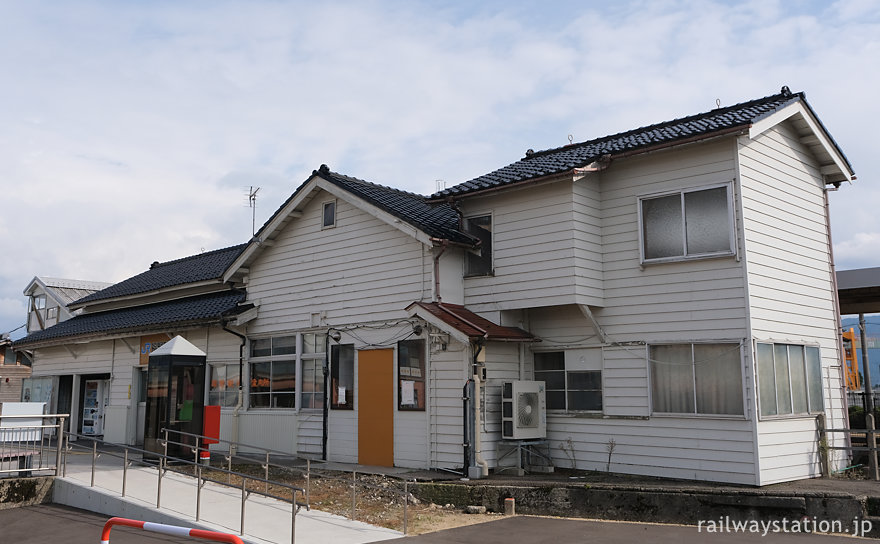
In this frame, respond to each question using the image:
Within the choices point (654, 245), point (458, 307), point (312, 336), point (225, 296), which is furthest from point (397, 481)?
point (225, 296)

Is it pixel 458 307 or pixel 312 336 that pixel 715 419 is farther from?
pixel 312 336

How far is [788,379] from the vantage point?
12.7 metres

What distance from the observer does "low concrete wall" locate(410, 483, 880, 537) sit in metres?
9.98

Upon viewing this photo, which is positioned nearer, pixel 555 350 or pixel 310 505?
pixel 310 505

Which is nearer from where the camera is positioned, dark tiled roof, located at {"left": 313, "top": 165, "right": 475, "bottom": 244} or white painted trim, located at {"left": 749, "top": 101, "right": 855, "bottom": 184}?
white painted trim, located at {"left": 749, "top": 101, "right": 855, "bottom": 184}

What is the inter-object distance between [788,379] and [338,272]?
936 cm

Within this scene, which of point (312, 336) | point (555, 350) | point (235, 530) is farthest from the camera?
point (312, 336)

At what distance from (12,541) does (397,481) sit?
19.3 ft

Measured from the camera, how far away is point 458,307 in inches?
578

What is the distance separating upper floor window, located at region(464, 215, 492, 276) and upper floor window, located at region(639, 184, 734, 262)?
3.10 metres

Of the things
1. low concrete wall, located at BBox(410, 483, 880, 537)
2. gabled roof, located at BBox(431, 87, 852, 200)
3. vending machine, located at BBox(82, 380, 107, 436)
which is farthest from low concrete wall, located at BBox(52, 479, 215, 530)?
vending machine, located at BBox(82, 380, 107, 436)

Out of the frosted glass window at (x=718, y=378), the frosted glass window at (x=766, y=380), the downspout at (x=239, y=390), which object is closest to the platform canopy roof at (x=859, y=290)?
the frosted glass window at (x=766, y=380)

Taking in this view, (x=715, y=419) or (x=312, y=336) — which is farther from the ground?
(x=312, y=336)

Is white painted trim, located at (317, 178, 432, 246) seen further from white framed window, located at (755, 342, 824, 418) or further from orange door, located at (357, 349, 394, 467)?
white framed window, located at (755, 342, 824, 418)
